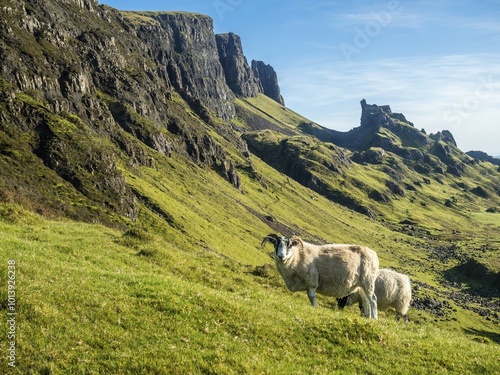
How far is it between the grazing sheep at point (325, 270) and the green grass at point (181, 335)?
4.19 m

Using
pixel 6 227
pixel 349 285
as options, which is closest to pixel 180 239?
pixel 6 227

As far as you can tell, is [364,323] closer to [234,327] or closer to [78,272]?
[234,327]

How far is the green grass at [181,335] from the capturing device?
41.1 ft

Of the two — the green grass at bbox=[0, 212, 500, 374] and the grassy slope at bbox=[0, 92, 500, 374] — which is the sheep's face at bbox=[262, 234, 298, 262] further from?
the green grass at bbox=[0, 212, 500, 374]

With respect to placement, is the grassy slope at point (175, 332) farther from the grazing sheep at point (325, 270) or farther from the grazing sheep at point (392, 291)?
the grazing sheep at point (392, 291)

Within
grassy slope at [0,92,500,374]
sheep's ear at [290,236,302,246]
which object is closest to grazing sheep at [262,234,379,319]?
sheep's ear at [290,236,302,246]

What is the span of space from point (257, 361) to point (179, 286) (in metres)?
6.18

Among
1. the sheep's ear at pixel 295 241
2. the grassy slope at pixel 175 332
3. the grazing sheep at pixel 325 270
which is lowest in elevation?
the grassy slope at pixel 175 332

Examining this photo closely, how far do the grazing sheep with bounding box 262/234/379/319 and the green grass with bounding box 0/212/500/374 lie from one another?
419 cm

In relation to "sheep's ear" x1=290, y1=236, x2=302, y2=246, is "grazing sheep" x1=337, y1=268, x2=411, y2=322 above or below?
below

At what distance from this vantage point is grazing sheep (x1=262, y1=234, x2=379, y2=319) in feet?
79.6

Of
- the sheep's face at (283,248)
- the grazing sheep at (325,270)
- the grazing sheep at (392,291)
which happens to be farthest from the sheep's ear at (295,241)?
the grazing sheep at (392,291)

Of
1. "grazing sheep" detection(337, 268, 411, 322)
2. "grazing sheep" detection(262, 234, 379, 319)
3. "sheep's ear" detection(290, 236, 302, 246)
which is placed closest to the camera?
"grazing sheep" detection(262, 234, 379, 319)

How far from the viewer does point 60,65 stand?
556 feet
